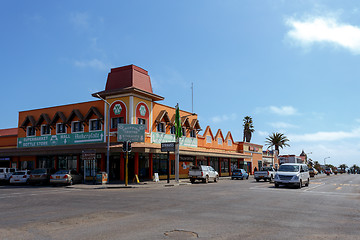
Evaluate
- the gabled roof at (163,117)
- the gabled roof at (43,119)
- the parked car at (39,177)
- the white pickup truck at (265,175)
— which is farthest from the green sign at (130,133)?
the white pickup truck at (265,175)

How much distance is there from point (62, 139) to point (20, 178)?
8234 mm

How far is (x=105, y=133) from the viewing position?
34.8 m

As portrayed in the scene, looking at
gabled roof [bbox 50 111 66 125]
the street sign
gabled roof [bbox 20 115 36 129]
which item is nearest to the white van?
the street sign

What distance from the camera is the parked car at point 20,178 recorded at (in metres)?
30.8

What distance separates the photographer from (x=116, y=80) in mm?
37344

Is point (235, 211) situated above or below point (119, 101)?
below

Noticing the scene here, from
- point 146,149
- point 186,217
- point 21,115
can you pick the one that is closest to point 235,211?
point 186,217

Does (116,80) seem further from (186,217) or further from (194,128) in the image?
(186,217)

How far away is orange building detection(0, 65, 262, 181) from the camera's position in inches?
1337

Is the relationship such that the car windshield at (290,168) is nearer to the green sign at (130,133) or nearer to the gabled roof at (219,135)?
the green sign at (130,133)

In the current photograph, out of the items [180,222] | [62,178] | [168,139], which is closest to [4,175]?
[62,178]

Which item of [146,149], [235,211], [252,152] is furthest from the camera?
[252,152]

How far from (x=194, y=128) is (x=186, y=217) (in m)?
34.4

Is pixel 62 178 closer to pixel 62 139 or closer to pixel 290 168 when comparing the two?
pixel 62 139
